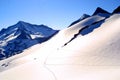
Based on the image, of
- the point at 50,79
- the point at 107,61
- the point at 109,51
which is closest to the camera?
the point at 50,79

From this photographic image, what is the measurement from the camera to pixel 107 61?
1959 centimetres

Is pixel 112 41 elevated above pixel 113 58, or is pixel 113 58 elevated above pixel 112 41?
pixel 112 41

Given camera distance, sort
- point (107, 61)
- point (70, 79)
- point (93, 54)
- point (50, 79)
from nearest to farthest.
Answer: point (70, 79) → point (50, 79) → point (107, 61) → point (93, 54)

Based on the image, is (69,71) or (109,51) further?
(109,51)

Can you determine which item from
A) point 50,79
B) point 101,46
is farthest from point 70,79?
point 101,46

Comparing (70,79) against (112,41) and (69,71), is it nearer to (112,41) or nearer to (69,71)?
(69,71)

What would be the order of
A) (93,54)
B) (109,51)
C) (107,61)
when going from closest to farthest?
(107,61) < (109,51) < (93,54)

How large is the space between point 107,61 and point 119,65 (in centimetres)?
225

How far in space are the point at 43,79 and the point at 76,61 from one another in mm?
6160

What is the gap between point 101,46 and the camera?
25.2 metres

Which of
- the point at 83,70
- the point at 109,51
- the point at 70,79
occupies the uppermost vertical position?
the point at 109,51

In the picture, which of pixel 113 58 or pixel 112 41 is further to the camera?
pixel 112 41

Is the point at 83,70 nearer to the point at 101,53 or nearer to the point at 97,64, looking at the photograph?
the point at 97,64

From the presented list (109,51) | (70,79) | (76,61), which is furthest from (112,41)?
(70,79)
